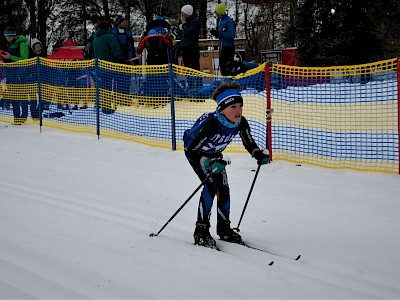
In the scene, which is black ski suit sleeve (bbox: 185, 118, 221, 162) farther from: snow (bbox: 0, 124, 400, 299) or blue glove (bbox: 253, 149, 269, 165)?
snow (bbox: 0, 124, 400, 299)

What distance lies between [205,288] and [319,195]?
3.15 m

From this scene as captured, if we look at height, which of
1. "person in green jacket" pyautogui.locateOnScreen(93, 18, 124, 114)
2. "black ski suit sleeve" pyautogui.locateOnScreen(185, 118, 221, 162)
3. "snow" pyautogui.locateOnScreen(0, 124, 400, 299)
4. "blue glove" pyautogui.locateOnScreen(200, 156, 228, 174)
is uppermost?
"person in green jacket" pyautogui.locateOnScreen(93, 18, 124, 114)

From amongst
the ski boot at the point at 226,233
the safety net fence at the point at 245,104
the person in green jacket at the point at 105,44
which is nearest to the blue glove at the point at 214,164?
the ski boot at the point at 226,233

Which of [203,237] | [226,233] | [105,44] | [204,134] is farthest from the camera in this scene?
[105,44]

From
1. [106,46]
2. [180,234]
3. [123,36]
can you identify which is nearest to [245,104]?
[106,46]

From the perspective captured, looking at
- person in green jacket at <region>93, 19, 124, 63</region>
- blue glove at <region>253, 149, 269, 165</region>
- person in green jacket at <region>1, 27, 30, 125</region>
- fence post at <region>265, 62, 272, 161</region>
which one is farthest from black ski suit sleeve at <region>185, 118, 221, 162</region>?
person in green jacket at <region>1, 27, 30, 125</region>

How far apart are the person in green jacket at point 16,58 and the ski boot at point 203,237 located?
929 centimetres

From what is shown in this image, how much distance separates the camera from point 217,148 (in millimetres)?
4934

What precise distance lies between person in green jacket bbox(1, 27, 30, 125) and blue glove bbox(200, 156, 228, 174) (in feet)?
31.0

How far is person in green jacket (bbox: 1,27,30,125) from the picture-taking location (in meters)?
13.1

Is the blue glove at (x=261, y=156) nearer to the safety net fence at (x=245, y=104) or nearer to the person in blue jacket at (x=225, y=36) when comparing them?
the safety net fence at (x=245, y=104)

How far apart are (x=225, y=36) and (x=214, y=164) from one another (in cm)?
898

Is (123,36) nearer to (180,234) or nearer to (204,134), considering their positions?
(180,234)

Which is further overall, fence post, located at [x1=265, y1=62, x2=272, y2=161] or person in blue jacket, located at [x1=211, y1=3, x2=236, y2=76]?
person in blue jacket, located at [x1=211, y1=3, x2=236, y2=76]
